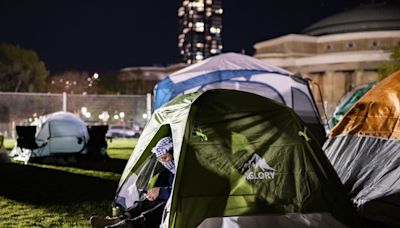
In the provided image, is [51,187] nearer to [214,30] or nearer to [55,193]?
[55,193]

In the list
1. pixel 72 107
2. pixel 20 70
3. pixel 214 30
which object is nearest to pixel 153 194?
pixel 72 107

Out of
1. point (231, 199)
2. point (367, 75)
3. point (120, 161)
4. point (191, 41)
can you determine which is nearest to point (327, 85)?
point (367, 75)

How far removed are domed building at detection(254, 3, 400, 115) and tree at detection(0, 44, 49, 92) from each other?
24603mm

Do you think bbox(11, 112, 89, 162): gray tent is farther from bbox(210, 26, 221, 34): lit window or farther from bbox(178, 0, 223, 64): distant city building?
bbox(210, 26, 221, 34): lit window

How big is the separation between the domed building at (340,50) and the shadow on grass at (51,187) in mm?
41663

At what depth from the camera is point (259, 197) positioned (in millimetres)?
4703

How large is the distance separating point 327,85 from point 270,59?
7431mm

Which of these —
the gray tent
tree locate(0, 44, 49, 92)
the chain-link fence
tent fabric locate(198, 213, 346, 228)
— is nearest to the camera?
tent fabric locate(198, 213, 346, 228)

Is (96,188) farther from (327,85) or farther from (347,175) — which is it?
(327,85)

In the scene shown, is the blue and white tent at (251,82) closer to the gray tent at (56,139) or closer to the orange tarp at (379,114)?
the gray tent at (56,139)

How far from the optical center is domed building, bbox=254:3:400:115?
52.5 meters

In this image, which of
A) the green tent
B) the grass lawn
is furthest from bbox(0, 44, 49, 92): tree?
the green tent

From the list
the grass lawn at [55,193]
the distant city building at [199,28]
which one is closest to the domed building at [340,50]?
the grass lawn at [55,193]

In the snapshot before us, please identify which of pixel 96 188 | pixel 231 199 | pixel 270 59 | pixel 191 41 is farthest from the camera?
pixel 191 41
